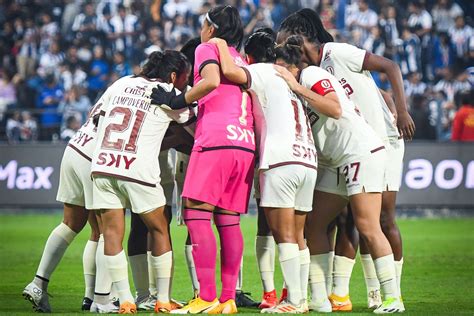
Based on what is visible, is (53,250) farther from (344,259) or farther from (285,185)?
(344,259)

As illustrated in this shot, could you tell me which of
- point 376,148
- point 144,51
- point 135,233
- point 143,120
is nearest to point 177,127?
point 143,120

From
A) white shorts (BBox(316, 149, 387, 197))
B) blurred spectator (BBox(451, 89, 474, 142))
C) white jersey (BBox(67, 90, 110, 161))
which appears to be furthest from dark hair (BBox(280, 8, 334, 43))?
blurred spectator (BBox(451, 89, 474, 142))

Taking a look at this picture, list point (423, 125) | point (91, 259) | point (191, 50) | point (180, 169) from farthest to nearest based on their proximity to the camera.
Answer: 1. point (423, 125)
2. point (180, 169)
3. point (191, 50)
4. point (91, 259)

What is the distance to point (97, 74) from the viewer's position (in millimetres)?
23719

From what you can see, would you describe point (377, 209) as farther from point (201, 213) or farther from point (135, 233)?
point (135, 233)

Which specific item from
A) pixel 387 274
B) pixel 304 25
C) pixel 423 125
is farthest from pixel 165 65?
pixel 423 125

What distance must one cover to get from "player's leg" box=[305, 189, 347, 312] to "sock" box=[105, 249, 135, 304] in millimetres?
1550

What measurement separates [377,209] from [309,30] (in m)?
1.70

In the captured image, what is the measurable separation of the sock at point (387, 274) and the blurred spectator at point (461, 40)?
1659cm

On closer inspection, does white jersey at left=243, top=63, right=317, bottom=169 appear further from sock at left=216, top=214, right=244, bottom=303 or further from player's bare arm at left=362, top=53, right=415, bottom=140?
player's bare arm at left=362, top=53, right=415, bottom=140

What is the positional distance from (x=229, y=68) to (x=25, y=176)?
11.8 m

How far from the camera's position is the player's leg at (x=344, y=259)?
8.61 m

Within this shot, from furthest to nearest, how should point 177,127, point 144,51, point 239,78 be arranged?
point 144,51 < point 177,127 < point 239,78

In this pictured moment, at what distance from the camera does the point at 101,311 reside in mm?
8234
